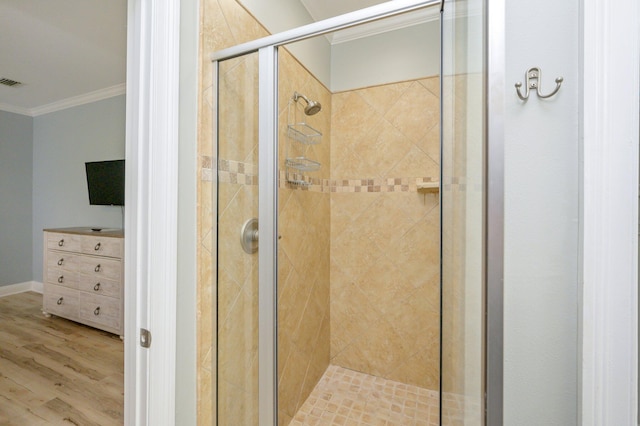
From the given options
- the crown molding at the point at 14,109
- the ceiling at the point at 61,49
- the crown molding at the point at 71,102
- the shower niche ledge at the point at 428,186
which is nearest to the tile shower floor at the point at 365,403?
the shower niche ledge at the point at 428,186

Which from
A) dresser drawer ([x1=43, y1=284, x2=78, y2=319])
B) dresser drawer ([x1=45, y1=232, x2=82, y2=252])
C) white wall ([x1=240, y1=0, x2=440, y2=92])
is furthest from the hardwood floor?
white wall ([x1=240, y1=0, x2=440, y2=92])

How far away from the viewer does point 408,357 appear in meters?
1.88

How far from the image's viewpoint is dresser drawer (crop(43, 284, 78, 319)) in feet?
9.27

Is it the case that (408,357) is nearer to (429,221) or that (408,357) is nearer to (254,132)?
(429,221)

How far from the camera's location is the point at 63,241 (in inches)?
114

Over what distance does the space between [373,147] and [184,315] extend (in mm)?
1553

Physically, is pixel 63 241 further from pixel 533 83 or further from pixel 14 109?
pixel 533 83

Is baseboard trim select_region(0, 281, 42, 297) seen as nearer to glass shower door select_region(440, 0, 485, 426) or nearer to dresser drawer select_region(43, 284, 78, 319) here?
dresser drawer select_region(43, 284, 78, 319)

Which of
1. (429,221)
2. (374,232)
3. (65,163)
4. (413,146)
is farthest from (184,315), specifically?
(65,163)

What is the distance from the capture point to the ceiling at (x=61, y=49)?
1.91m

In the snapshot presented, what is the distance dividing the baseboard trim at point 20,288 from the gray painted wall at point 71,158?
85 millimetres

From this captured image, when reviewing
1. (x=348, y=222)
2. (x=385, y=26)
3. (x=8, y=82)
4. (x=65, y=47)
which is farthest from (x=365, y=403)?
(x=8, y=82)

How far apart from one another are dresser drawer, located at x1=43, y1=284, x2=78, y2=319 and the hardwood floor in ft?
0.34

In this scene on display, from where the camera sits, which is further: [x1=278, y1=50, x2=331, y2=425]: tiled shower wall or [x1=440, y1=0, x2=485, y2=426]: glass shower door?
[x1=278, y1=50, x2=331, y2=425]: tiled shower wall
